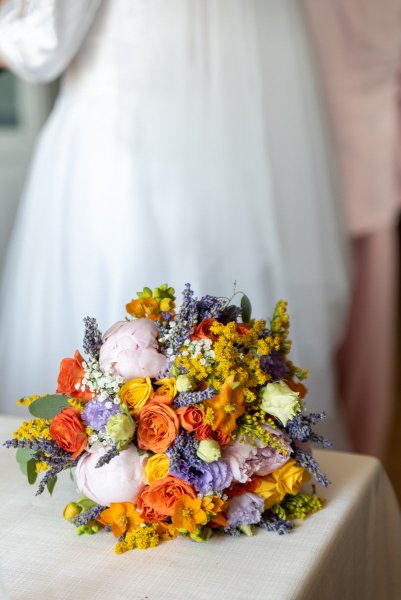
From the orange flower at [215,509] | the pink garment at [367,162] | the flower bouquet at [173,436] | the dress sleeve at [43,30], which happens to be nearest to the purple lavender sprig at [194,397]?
the flower bouquet at [173,436]

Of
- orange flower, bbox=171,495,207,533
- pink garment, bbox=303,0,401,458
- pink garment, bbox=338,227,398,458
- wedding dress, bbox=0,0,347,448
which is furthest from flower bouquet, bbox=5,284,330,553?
pink garment, bbox=338,227,398,458

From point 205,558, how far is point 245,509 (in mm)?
78

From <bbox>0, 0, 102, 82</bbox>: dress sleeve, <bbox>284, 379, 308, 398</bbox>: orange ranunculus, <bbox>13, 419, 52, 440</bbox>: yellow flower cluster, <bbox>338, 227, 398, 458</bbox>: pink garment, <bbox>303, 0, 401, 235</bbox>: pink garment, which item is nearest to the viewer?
<bbox>13, 419, 52, 440</bbox>: yellow flower cluster

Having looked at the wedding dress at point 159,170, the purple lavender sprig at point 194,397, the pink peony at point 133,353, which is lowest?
the purple lavender sprig at point 194,397

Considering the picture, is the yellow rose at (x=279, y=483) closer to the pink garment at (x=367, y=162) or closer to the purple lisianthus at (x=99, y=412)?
the purple lisianthus at (x=99, y=412)

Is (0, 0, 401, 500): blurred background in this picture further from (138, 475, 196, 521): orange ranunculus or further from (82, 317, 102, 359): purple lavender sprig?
(138, 475, 196, 521): orange ranunculus

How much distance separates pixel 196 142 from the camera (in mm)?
1885

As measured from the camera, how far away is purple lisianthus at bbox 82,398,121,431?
91 cm

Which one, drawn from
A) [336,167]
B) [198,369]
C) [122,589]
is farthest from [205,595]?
[336,167]

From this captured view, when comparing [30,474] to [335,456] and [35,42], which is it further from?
[35,42]

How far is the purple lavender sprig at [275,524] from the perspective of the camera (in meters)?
0.94

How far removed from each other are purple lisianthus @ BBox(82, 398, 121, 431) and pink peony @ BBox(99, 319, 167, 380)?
4 centimetres

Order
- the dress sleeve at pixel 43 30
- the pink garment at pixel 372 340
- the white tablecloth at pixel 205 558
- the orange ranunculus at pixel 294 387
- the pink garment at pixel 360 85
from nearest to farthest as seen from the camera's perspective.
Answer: the white tablecloth at pixel 205 558 < the orange ranunculus at pixel 294 387 < the dress sleeve at pixel 43 30 < the pink garment at pixel 360 85 < the pink garment at pixel 372 340

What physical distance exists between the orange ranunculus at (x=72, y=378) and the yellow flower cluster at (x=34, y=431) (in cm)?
5
